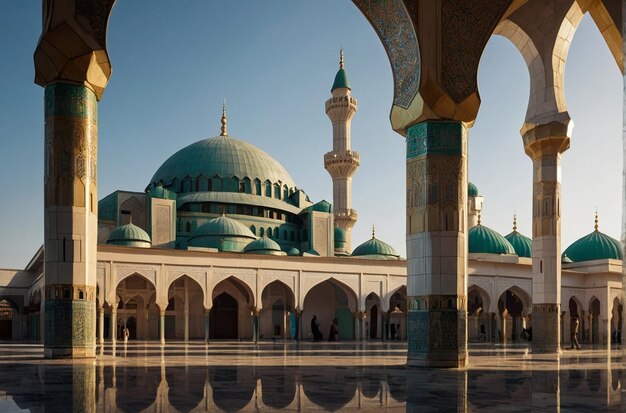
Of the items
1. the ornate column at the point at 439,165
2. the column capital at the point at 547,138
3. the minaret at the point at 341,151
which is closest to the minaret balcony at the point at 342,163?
the minaret at the point at 341,151

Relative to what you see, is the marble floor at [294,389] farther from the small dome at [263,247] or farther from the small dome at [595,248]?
the small dome at [595,248]

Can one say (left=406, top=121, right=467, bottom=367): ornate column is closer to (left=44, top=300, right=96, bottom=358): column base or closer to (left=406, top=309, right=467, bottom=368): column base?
(left=406, top=309, right=467, bottom=368): column base

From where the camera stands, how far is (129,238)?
21.0 metres

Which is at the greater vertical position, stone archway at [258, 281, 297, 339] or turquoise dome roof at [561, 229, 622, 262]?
turquoise dome roof at [561, 229, 622, 262]

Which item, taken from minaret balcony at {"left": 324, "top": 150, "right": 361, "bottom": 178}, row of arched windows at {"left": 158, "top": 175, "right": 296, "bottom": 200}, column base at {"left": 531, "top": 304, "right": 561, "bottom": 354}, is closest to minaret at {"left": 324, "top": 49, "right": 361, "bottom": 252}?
minaret balcony at {"left": 324, "top": 150, "right": 361, "bottom": 178}

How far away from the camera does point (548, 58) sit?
12.1 meters

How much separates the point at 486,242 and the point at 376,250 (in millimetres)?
3972

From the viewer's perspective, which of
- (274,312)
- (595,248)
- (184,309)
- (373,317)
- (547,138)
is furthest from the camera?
(595,248)

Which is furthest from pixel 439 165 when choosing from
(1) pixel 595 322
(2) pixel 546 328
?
(1) pixel 595 322

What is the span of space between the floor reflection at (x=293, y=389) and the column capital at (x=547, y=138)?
5.83 meters

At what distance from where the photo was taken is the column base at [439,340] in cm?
797

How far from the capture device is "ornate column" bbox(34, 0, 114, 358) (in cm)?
788

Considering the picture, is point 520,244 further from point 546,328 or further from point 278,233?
point 546,328

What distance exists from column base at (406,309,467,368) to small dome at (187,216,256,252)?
15.3 meters
